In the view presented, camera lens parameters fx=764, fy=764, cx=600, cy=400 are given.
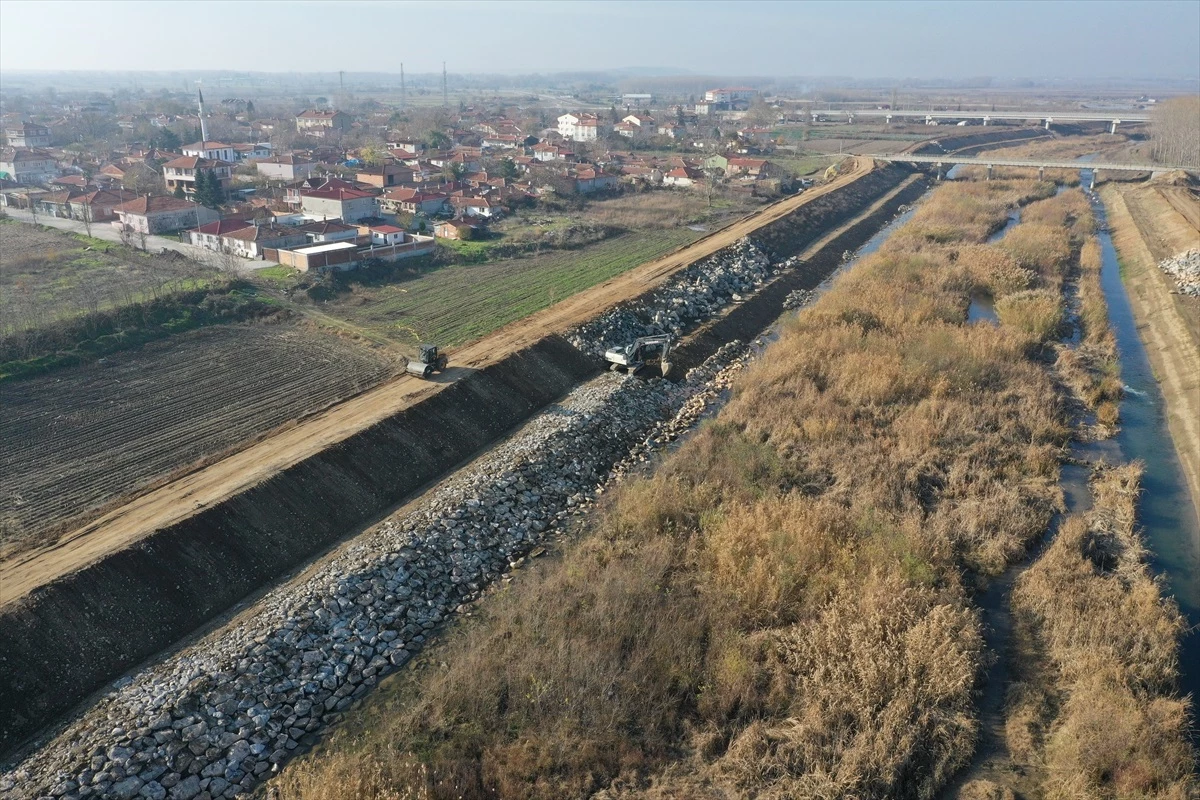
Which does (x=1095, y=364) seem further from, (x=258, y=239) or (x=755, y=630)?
(x=258, y=239)

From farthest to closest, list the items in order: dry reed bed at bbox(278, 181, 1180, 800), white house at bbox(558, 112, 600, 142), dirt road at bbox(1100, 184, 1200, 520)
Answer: white house at bbox(558, 112, 600, 142) → dirt road at bbox(1100, 184, 1200, 520) → dry reed bed at bbox(278, 181, 1180, 800)

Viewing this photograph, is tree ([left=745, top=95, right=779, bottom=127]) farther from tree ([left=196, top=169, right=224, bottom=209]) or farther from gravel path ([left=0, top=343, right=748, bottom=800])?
gravel path ([left=0, top=343, right=748, bottom=800])

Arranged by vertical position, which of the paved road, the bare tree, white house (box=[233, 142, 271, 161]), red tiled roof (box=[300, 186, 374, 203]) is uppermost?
white house (box=[233, 142, 271, 161])

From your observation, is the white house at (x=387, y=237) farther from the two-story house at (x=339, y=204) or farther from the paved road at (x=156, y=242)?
the paved road at (x=156, y=242)

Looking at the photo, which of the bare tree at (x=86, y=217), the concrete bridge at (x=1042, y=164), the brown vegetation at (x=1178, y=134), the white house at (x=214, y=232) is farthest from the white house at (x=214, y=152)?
the brown vegetation at (x=1178, y=134)

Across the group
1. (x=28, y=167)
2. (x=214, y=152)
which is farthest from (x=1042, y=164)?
(x=28, y=167)

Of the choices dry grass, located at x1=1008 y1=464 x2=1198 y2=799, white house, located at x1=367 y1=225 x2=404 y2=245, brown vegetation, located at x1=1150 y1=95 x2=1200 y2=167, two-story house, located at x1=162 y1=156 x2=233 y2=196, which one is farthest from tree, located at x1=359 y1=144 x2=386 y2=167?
brown vegetation, located at x1=1150 y1=95 x2=1200 y2=167

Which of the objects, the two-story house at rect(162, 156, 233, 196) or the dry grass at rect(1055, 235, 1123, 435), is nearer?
the dry grass at rect(1055, 235, 1123, 435)
